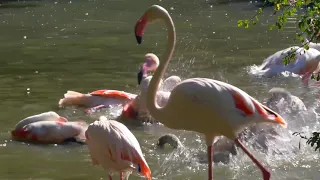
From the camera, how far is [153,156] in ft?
20.8

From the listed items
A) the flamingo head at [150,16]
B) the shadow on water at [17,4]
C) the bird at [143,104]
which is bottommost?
the shadow on water at [17,4]

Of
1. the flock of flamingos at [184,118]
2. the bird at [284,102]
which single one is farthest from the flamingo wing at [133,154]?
the bird at [284,102]

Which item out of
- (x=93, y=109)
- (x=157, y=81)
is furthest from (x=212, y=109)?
(x=93, y=109)

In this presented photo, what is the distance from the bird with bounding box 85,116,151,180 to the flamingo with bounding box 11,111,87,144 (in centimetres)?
146

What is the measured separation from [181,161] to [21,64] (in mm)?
5813

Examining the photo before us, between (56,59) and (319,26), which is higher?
(319,26)

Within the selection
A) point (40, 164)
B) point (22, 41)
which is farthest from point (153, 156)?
point (22, 41)

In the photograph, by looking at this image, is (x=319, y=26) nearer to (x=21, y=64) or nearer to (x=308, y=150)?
(x=308, y=150)

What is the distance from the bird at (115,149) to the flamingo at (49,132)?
1.46 metres

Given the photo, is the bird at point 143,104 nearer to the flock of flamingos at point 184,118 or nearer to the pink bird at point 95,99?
the pink bird at point 95,99

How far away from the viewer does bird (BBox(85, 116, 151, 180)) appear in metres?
5.06

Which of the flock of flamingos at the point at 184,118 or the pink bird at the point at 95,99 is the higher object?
the flock of flamingos at the point at 184,118

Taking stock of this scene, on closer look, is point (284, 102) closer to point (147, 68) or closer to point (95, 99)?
point (147, 68)

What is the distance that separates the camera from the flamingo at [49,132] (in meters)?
6.79
